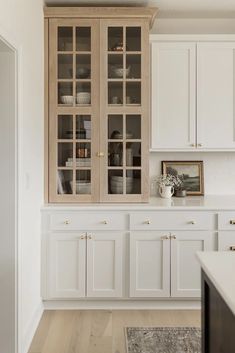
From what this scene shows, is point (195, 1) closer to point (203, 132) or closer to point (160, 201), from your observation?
point (203, 132)

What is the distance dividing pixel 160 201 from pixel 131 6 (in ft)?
5.78

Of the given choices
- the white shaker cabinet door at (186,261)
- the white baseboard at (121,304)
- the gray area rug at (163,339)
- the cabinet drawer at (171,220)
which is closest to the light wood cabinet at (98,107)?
the cabinet drawer at (171,220)

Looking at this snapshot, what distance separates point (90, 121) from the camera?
3.53 m

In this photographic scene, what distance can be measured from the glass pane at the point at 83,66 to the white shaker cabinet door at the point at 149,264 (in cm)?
143

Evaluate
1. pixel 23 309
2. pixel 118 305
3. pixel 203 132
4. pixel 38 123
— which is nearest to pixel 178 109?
pixel 203 132

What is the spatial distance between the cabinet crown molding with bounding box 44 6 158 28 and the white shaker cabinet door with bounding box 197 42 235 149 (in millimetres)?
628

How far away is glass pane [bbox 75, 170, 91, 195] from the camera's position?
3548 mm

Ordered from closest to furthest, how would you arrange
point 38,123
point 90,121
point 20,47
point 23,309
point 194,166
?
1. point 20,47
2. point 23,309
3. point 38,123
4. point 90,121
5. point 194,166

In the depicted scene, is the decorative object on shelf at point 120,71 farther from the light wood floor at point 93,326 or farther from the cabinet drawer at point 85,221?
the light wood floor at point 93,326

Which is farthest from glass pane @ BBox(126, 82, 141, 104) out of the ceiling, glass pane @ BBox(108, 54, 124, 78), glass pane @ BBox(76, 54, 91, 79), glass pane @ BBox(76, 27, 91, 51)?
the ceiling

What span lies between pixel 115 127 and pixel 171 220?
937mm

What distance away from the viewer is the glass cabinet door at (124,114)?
139 inches

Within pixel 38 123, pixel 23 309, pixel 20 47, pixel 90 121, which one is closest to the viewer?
pixel 20 47

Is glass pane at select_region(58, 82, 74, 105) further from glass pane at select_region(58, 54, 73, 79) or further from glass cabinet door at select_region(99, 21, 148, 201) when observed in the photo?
glass cabinet door at select_region(99, 21, 148, 201)
